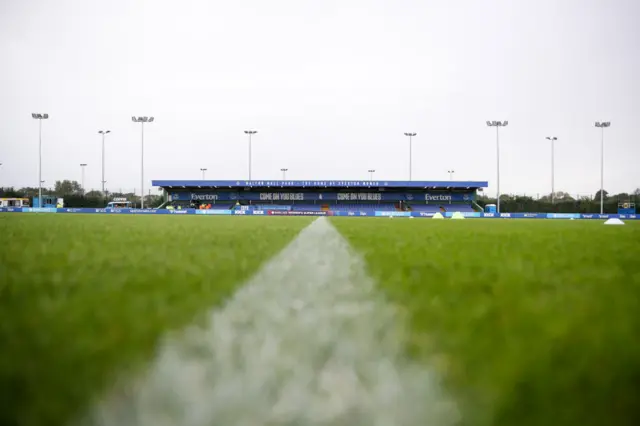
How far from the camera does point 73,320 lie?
1.27 meters

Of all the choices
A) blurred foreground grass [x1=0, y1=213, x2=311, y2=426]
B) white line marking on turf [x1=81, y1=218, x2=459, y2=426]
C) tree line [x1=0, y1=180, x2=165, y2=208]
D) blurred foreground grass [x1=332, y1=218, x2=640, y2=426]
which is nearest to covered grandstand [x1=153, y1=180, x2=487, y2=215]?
tree line [x1=0, y1=180, x2=165, y2=208]

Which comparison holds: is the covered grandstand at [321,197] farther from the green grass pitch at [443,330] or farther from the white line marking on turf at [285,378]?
the white line marking on turf at [285,378]

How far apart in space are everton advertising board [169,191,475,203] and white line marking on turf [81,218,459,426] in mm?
45516

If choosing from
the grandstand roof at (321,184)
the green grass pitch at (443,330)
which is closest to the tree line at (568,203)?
the grandstand roof at (321,184)

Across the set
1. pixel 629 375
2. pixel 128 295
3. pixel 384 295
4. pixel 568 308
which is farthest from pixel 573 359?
pixel 128 295

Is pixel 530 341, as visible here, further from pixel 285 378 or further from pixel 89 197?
pixel 89 197

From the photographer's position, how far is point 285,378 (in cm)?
85

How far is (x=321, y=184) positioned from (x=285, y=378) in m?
43.1

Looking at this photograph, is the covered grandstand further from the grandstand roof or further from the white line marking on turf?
the white line marking on turf

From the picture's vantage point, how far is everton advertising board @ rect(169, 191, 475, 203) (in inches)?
1837

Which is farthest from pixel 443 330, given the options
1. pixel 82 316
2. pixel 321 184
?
pixel 321 184

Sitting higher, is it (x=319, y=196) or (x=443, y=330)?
(x=319, y=196)

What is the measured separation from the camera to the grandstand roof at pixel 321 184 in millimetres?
43875

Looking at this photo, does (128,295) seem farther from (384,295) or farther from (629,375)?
(629,375)
